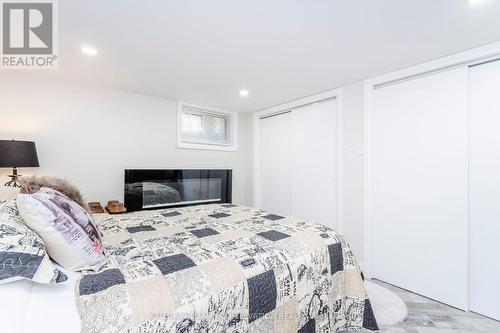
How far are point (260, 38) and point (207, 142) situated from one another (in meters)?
2.30

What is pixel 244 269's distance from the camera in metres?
1.15

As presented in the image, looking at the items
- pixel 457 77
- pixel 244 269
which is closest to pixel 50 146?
pixel 244 269

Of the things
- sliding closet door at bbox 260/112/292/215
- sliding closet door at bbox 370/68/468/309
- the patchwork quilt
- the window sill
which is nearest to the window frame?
the window sill

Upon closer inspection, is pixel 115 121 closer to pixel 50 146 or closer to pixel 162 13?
pixel 50 146

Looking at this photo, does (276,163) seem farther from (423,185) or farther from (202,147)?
(423,185)

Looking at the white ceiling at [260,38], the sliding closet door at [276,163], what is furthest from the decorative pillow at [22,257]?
the sliding closet door at [276,163]

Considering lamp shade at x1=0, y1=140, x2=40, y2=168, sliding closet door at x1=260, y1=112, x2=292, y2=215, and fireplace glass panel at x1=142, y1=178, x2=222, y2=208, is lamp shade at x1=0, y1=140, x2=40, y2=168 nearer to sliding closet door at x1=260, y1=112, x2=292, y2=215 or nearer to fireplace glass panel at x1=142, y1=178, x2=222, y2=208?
fireplace glass panel at x1=142, y1=178, x2=222, y2=208

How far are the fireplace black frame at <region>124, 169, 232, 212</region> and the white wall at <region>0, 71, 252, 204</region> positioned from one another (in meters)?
0.19

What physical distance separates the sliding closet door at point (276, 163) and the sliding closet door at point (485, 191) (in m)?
2.11

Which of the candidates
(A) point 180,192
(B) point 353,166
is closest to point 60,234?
(A) point 180,192

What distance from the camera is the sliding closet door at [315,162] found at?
3.13 metres

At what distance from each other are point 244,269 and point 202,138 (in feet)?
9.90

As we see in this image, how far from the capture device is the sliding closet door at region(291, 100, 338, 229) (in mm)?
3133

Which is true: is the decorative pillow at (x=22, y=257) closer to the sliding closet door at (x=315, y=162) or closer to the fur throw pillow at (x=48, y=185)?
the fur throw pillow at (x=48, y=185)
